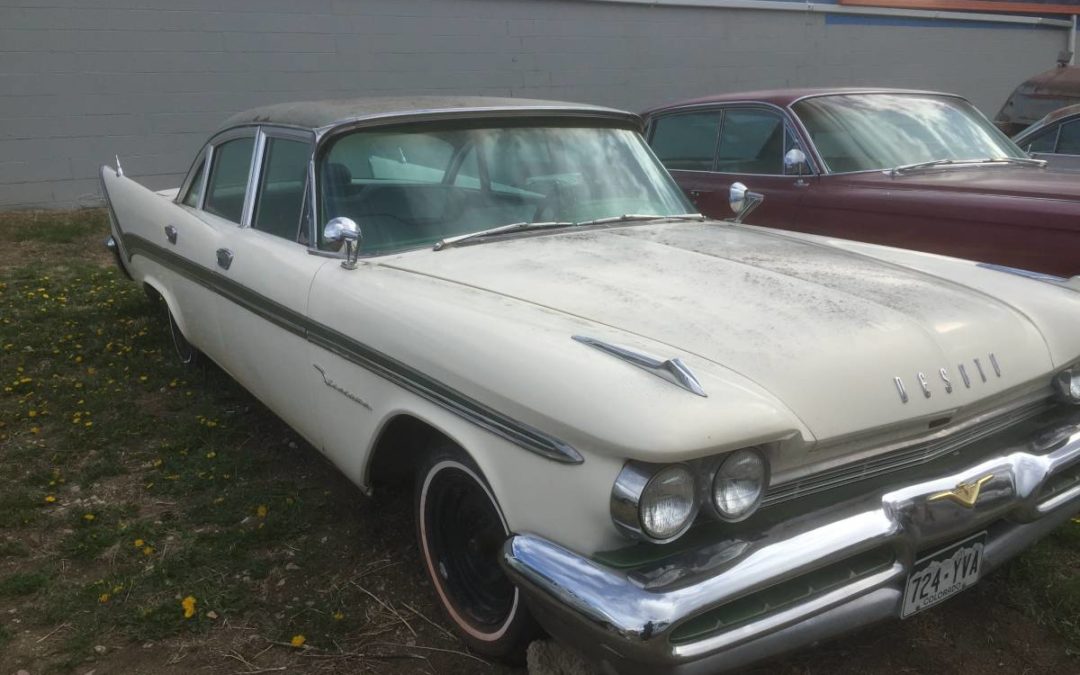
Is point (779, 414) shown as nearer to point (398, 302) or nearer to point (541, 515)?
point (541, 515)

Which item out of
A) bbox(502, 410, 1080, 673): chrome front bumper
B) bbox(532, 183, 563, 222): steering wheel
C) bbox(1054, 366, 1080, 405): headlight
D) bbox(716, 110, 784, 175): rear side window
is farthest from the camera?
bbox(716, 110, 784, 175): rear side window

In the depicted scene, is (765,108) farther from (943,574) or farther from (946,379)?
(943,574)

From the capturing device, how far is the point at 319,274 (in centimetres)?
301

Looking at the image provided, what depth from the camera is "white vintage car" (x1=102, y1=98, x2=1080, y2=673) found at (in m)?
1.90

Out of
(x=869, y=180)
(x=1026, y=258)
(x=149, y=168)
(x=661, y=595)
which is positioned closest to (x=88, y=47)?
(x=149, y=168)

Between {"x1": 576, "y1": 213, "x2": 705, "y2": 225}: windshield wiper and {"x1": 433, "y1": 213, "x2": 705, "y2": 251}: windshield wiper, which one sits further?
{"x1": 576, "y1": 213, "x2": 705, "y2": 225}: windshield wiper

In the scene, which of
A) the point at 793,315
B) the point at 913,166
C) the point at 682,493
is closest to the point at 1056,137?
the point at 913,166

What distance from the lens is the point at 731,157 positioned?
5.92m

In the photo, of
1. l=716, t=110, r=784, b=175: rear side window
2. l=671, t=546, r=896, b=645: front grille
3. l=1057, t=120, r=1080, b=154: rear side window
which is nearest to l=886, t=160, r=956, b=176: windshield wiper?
l=716, t=110, r=784, b=175: rear side window

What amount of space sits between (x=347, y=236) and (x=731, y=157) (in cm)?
367

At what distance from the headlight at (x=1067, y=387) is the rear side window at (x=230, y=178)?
310 centimetres

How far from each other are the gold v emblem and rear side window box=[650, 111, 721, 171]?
4137 millimetres

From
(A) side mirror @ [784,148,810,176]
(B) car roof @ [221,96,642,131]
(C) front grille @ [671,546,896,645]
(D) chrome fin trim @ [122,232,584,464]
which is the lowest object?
(C) front grille @ [671,546,896,645]

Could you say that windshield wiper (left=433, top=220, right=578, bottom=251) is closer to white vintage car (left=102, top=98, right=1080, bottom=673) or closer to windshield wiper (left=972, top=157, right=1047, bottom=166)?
white vintage car (left=102, top=98, right=1080, bottom=673)
